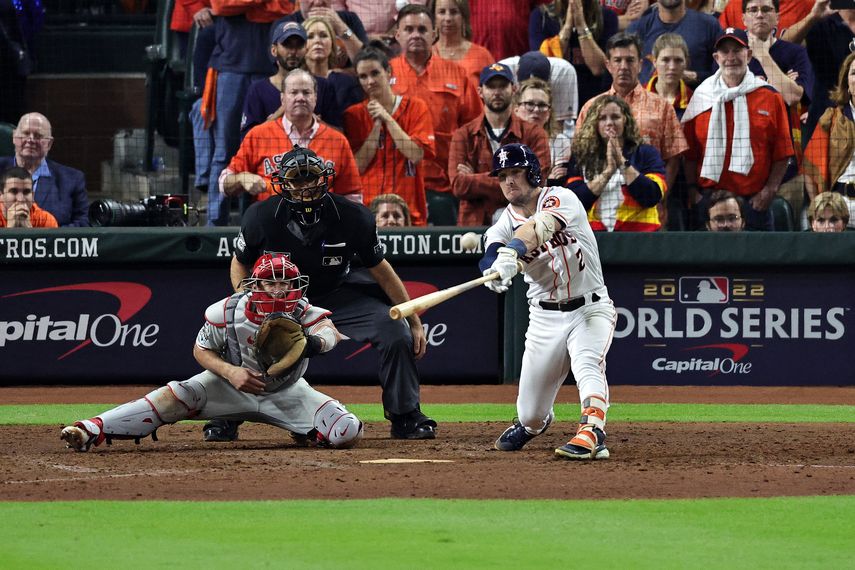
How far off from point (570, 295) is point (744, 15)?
5577 mm

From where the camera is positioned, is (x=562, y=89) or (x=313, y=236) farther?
(x=562, y=89)

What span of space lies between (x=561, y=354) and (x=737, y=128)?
4.74m

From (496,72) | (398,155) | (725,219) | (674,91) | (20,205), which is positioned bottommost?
(725,219)

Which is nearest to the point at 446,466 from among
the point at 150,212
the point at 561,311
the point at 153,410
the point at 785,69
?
the point at 561,311

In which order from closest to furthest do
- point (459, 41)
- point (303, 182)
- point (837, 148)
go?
point (303, 182), point (837, 148), point (459, 41)

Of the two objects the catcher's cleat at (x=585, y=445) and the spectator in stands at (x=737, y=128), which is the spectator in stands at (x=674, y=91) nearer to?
the spectator in stands at (x=737, y=128)

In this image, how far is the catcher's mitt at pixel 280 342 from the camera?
6961 mm

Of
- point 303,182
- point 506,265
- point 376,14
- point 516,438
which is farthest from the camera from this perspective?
point 376,14

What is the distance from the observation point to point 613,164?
10.6 meters

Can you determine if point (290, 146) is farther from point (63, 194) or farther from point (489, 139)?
point (63, 194)

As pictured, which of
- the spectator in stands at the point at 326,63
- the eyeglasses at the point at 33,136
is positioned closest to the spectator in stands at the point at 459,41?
the spectator in stands at the point at 326,63

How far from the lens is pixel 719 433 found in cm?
833

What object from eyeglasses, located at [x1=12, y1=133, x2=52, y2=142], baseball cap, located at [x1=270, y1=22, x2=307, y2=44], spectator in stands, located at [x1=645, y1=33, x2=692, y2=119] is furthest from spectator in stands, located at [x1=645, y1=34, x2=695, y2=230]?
eyeglasses, located at [x1=12, y1=133, x2=52, y2=142]

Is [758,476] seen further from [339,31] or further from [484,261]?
[339,31]
